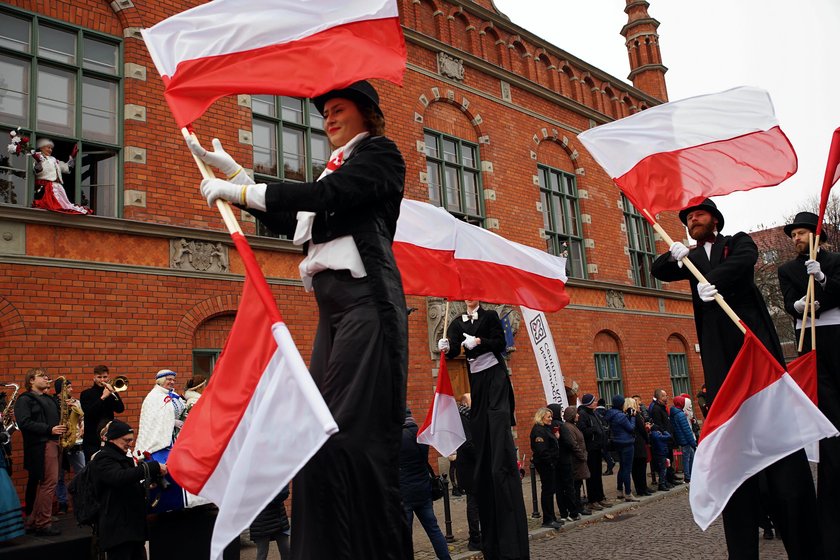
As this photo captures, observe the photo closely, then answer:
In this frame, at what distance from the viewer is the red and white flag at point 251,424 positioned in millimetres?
2320

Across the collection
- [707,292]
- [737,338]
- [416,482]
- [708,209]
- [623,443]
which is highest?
[708,209]

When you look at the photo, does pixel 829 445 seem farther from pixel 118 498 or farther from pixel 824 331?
pixel 118 498

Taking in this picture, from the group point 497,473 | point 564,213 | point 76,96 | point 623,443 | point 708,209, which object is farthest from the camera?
point 564,213

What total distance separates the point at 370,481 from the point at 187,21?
102 inches

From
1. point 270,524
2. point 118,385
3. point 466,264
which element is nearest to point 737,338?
point 466,264

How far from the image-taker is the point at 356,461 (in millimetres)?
2570

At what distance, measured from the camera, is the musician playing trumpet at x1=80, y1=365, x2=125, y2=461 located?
9188 mm

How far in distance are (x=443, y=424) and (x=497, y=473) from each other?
1116 mm

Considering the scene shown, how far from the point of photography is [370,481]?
8.49 ft

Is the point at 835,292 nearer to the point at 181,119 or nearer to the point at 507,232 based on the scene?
the point at 181,119

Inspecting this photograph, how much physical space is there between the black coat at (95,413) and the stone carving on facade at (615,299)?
15.6 m

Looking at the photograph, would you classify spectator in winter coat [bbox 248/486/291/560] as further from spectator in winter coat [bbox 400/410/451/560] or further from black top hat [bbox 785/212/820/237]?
black top hat [bbox 785/212/820/237]

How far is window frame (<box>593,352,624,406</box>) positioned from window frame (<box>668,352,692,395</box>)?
3.19 m

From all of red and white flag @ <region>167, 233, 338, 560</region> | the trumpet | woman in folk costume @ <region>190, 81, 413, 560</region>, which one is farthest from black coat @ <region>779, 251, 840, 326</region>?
the trumpet
